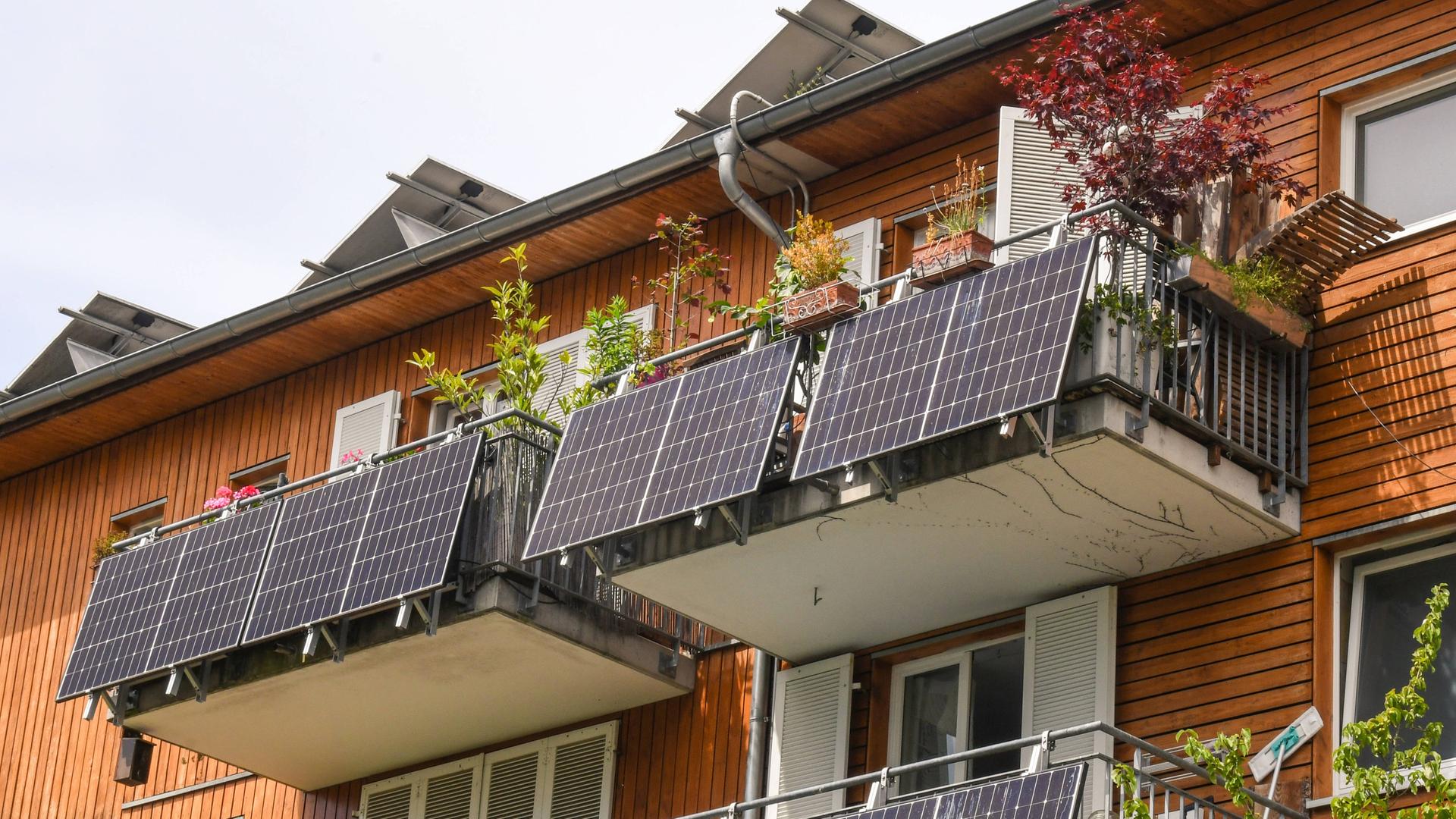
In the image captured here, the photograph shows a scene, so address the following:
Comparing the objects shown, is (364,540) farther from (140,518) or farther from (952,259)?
(140,518)

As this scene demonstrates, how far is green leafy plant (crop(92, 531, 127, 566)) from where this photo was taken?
22.1 metres

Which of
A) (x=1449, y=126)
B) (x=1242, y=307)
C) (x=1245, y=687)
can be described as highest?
(x=1449, y=126)

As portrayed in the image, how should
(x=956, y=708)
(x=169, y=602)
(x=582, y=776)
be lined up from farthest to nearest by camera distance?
(x=169, y=602), (x=582, y=776), (x=956, y=708)

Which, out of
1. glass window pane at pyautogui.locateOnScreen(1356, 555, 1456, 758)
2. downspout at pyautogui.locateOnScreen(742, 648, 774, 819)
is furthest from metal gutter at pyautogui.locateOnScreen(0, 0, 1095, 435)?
glass window pane at pyautogui.locateOnScreen(1356, 555, 1456, 758)

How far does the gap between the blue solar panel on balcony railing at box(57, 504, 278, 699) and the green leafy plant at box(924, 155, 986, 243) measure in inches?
219

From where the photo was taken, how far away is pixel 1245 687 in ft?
44.4

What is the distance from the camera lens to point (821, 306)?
→ 48.4ft

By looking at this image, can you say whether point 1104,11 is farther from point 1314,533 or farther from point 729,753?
point 729,753

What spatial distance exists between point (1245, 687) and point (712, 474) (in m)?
3.47

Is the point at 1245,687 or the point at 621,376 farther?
the point at 621,376

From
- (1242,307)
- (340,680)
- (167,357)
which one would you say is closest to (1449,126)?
(1242,307)

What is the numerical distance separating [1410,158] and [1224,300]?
72.8 inches

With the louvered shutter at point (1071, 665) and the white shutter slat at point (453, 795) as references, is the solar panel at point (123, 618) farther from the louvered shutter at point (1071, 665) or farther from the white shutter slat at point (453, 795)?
Result: the louvered shutter at point (1071, 665)

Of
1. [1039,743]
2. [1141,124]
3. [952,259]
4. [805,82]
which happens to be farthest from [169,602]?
[1141,124]
